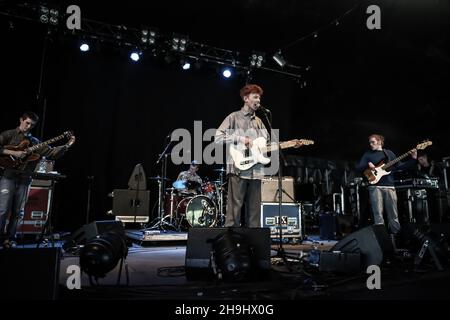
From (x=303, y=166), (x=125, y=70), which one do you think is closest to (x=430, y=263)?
(x=303, y=166)

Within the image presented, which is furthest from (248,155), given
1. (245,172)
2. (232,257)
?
(232,257)

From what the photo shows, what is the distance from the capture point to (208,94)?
10055 mm

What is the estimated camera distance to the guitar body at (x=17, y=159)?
493cm

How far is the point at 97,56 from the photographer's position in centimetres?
869

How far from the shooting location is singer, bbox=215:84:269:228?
383 centimetres

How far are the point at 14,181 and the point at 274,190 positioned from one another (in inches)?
178

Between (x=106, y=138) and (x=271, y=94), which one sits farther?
(x=271, y=94)

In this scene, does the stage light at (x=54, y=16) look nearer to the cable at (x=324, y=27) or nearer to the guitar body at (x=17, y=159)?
the guitar body at (x=17, y=159)

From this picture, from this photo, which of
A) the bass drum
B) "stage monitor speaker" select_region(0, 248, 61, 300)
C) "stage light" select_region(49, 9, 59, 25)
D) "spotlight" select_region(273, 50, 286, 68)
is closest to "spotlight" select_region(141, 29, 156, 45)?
"stage light" select_region(49, 9, 59, 25)

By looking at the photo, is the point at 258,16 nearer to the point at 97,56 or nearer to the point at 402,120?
the point at 97,56

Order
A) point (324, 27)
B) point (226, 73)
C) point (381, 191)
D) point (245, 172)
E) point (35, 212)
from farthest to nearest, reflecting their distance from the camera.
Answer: point (226, 73) → point (324, 27) → point (35, 212) → point (381, 191) → point (245, 172)

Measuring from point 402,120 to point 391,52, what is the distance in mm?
2485

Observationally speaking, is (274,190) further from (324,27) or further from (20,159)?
(20,159)
